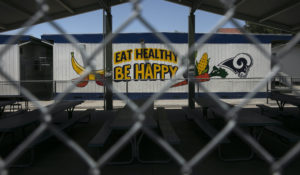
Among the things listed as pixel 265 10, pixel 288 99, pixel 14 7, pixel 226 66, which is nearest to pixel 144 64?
pixel 226 66

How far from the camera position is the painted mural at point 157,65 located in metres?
12.9

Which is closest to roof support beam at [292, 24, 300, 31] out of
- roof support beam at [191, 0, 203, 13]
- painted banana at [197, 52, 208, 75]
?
roof support beam at [191, 0, 203, 13]

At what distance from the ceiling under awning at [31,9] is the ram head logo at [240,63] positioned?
26.1 ft

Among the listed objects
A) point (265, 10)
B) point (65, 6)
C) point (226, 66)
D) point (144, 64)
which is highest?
point (65, 6)

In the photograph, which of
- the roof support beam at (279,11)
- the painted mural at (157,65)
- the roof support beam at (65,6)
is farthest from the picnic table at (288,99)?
the roof support beam at (65,6)

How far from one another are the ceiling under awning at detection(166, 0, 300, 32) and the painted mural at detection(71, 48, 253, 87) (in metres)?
5.20

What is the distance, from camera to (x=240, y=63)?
43.0ft

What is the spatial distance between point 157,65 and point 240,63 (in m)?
5.17

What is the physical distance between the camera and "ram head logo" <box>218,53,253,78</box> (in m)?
13.1

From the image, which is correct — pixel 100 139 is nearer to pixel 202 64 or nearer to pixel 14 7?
pixel 14 7

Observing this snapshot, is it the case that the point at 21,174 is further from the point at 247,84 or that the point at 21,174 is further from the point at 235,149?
the point at 247,84

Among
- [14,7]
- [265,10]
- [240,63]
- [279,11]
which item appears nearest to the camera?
[14,7]

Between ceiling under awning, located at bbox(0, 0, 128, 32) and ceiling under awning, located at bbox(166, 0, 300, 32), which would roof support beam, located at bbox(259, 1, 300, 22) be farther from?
ceiling under awning, located at bbox(0, 0, 128, 32)

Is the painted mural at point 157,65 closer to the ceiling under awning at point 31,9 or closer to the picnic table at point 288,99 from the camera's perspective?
the ceiling under awning at point 31,9
